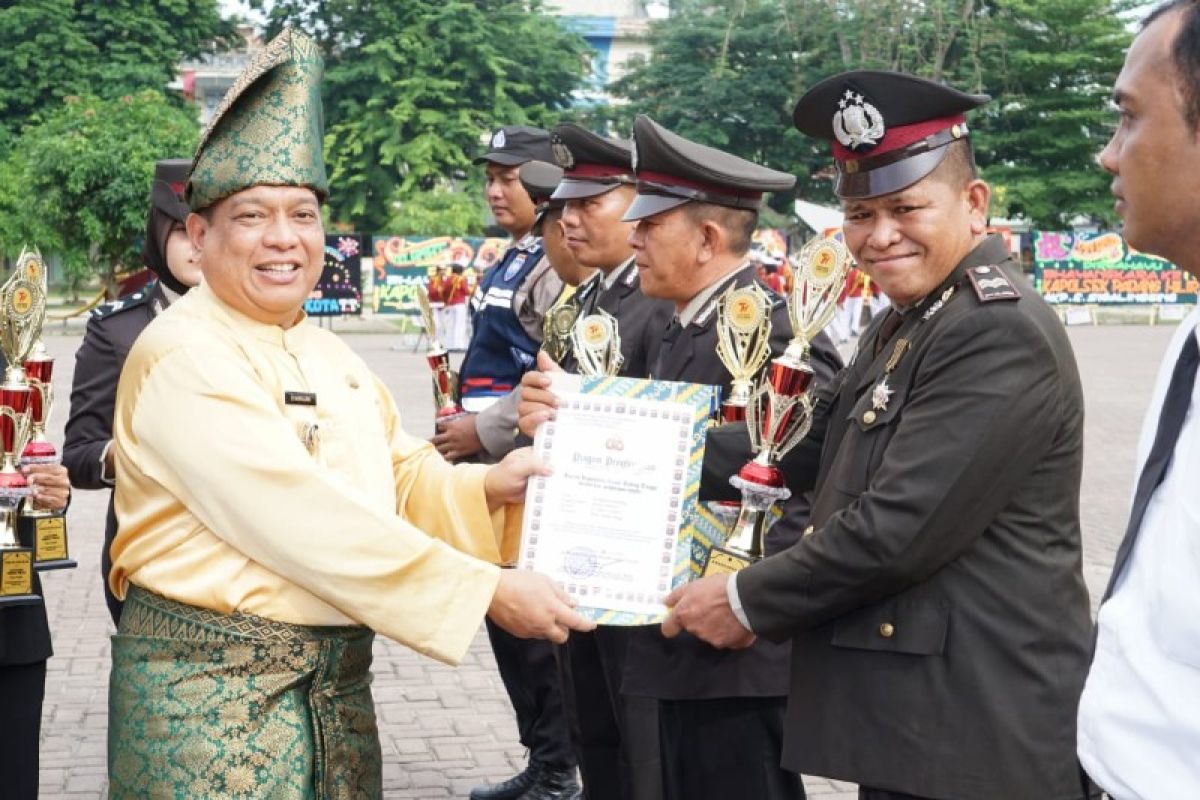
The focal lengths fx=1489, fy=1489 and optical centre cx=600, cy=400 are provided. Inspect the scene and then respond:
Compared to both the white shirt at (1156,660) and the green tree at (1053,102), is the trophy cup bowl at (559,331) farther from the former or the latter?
the green tree at (1053,102)

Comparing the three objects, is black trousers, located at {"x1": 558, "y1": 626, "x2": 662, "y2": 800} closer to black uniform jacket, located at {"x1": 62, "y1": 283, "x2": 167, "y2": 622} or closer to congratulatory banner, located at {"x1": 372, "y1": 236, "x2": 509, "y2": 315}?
black uniform jacket, located at {"x1": 62, "y1": 283, "x2": 167, "y2": 622}

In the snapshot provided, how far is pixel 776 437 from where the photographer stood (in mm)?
3666

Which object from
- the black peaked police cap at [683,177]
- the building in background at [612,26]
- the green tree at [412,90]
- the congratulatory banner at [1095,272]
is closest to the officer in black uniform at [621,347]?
the black peaked police cap at [683,177]

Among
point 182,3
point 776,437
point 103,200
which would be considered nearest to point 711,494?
point 776,437

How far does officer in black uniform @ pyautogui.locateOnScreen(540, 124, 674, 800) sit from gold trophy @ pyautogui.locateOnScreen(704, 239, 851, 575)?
805 mm

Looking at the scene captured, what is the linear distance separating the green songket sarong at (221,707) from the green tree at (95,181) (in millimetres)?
26341

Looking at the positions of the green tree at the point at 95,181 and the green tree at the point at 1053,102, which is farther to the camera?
the green tree at the point at 1053,102

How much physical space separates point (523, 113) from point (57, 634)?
44.7 metres

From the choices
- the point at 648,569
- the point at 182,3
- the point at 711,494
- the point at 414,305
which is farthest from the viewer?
the point at 182,3

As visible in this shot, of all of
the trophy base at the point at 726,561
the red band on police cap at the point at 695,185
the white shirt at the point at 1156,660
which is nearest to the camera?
the white shirt at the point at 1156,660

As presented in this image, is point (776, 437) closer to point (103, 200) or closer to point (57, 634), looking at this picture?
point (57, 634)

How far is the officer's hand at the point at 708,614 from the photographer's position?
341 centimetres

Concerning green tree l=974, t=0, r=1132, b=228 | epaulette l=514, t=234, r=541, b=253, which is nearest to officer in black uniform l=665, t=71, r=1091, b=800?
epaulette l=514, t=234, r=541, b=253

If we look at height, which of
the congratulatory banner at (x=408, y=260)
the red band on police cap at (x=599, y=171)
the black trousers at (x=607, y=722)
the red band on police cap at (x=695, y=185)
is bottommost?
the congratulatory banner at (x=408, y=260)
